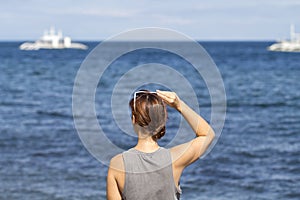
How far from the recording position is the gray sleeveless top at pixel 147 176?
9.98ft

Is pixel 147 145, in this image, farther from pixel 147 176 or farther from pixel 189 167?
pixel 189 167

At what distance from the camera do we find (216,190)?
12438mm

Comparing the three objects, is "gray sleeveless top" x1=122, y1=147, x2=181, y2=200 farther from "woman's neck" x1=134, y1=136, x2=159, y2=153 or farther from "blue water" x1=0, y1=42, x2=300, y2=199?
"blue water" x1=0, y1=42, x2=300, y2=199

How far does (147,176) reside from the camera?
10.0 feet

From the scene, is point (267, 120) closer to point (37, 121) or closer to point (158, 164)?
point (37, 121)

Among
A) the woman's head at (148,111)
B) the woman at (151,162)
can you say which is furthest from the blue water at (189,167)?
the woman's head at (148,111)

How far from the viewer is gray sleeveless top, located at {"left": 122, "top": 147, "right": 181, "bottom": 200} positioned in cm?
304

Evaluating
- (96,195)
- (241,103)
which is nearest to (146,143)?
(96,195)

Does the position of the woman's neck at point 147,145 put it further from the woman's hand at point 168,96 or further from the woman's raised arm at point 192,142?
the woman's hand at point 168,96

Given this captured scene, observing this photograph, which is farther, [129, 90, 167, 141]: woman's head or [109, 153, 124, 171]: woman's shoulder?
[109, 153, 124, 171]: woman's shoulder

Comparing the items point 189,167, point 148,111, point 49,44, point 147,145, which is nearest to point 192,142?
point 147,145

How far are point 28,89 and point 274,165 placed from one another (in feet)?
87.1

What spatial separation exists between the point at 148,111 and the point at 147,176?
0.36 meters
